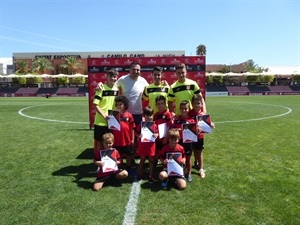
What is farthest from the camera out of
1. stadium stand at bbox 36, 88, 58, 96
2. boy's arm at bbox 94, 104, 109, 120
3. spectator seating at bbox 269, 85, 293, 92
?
spectator seating at bbox 269, 85, 293, 92

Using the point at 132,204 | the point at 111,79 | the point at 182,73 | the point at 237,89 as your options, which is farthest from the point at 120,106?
the point at 237,89

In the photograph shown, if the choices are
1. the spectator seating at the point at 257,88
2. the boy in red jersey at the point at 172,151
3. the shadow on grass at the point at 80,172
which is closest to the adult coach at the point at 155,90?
the boy in red jersey at the point at 172,151

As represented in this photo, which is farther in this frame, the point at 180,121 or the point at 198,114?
the point at 198,114

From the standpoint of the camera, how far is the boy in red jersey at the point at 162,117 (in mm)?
5906

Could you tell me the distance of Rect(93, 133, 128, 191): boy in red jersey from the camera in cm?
548

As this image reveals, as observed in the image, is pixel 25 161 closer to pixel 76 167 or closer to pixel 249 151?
pixel 76 167

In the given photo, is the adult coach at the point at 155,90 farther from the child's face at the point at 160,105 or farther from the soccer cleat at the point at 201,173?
the soccer cleat at the point at 201,173

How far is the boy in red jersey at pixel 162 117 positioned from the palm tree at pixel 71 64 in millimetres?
76796

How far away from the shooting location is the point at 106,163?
18.1ft

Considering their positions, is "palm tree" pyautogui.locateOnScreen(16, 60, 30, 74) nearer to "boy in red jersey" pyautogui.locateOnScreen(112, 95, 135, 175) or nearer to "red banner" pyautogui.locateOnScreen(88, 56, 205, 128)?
"red banner" pyautogui.locateOnScreen(88, 56, 205, 128)

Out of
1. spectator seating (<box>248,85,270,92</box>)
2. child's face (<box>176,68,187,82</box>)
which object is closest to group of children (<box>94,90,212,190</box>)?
child's face (<box>176,68,187,82</box>)

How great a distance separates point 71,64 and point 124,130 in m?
77.1

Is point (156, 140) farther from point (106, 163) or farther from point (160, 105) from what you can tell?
point (106, 163)

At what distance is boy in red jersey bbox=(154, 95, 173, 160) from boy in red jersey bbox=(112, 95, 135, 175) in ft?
1.90
